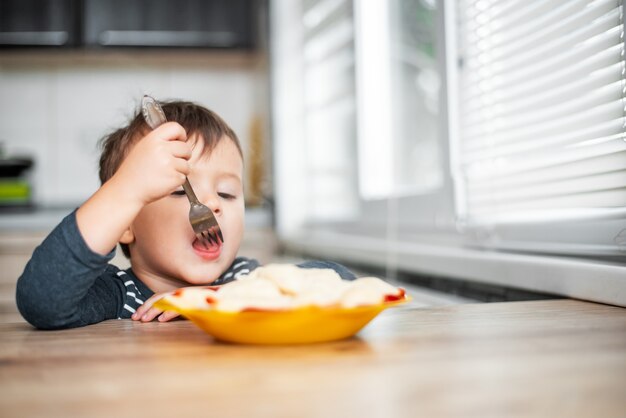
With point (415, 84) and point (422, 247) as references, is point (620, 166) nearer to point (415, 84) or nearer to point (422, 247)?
point (422, 247)

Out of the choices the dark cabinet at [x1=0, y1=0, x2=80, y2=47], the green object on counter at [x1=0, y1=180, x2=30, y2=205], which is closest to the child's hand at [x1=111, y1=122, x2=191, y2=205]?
the green object on counter at [x1=0, y1=180, x2=30, y2=205]

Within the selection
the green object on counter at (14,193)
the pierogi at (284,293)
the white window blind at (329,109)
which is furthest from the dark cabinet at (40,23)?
the pierogi at (284,293)

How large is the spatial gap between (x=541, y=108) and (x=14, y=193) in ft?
8.30

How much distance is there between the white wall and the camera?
3.58m

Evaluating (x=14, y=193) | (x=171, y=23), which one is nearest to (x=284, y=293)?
(x=14, y=193)

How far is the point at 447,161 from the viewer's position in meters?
1.53

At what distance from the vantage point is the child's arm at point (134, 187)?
0.79 metres

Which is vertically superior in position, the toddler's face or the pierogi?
the toddler's face

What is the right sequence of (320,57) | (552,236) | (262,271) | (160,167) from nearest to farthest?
(262,271) < (160,167) < (552,236) < (320,57)

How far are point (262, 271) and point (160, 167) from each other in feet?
0.65

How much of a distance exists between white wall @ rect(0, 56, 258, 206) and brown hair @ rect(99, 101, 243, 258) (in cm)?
236

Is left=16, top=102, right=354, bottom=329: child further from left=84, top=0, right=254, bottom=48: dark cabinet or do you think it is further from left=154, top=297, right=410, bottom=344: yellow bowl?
left=84, top=0, right=254, bottom=48: dark cabinet

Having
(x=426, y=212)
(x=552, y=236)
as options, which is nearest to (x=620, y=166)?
(x=552, y=236)

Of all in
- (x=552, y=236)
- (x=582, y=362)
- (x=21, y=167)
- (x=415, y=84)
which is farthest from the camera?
(x=21, y=167)
